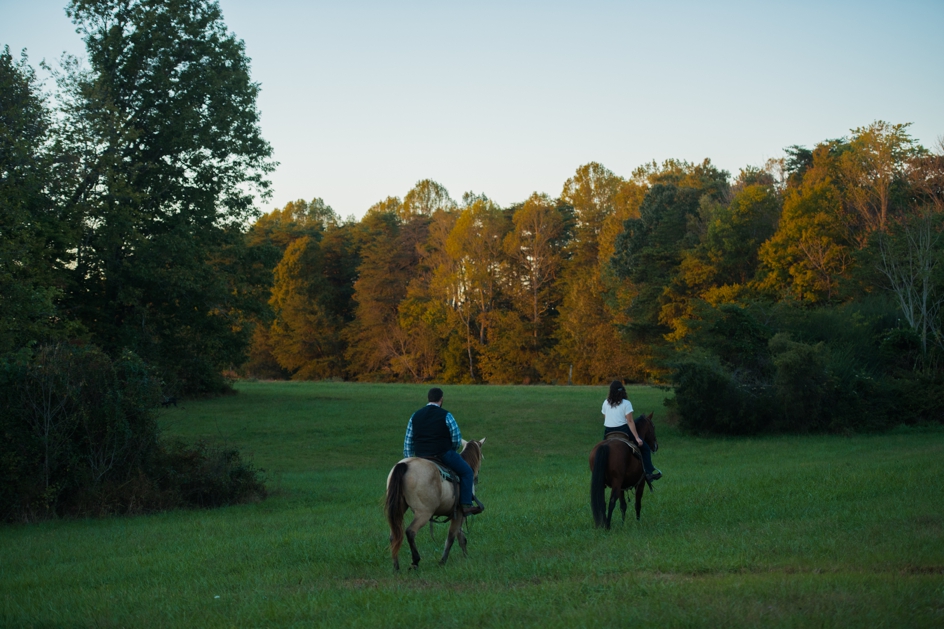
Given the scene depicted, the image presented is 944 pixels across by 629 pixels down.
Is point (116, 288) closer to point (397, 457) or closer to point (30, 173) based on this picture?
point (30, 173)

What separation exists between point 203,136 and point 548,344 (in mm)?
51589

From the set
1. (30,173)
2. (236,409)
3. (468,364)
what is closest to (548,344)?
(468,364)

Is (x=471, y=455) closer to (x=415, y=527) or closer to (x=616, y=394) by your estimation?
(x=415, y=527)

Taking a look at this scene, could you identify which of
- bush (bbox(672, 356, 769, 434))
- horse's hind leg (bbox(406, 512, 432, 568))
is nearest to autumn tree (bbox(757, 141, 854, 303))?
bush (bbox(672, 356, 769, 434))

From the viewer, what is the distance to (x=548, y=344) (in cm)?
7794

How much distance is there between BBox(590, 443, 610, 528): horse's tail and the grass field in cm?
31

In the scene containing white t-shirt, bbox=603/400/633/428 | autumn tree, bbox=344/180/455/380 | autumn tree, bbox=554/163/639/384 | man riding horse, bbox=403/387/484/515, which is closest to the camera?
→ man riding horse, bbox=403/387/484/515

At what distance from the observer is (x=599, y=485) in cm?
1157

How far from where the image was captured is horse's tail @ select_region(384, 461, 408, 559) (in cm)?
916

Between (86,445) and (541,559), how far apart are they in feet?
36.8

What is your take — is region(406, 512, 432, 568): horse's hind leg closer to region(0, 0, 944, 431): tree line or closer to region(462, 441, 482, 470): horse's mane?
region(462, 441, 482, 470): horse's mane

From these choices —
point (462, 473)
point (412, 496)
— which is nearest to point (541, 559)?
point (462, 473)

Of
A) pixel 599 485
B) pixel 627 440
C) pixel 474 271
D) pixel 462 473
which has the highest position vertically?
pixel 474 271

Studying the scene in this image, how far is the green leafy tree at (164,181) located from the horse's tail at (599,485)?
21.2 metres
